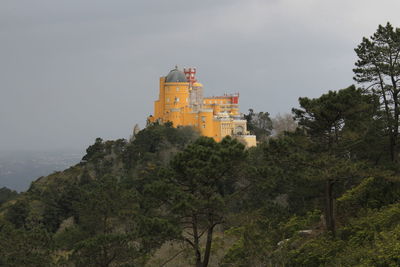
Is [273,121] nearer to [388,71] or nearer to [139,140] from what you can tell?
[139,140]

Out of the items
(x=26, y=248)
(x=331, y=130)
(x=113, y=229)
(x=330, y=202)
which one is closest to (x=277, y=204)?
(x=330, y=202)

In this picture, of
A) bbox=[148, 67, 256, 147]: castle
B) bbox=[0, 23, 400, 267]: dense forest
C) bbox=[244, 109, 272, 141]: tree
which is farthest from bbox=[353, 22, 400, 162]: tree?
bbox=[244, 109, 272, 141]: tree

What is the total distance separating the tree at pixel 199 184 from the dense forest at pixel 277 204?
4 centimetres

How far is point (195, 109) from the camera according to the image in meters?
54.6

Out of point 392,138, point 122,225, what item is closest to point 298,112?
point 392,138

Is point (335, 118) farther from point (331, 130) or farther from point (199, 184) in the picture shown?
point (199, 184)

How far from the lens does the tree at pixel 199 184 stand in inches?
698

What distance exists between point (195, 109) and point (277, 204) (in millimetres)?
34170

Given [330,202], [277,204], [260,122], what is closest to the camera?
[330,202]

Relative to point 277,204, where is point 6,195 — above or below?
below

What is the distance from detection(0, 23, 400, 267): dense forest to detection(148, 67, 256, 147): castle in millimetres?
27237

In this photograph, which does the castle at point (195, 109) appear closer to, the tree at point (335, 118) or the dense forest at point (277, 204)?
the dense forest at point (277, 204)

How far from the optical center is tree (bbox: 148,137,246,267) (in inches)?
698

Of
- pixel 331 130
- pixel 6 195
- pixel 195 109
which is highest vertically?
pixel 195 109
